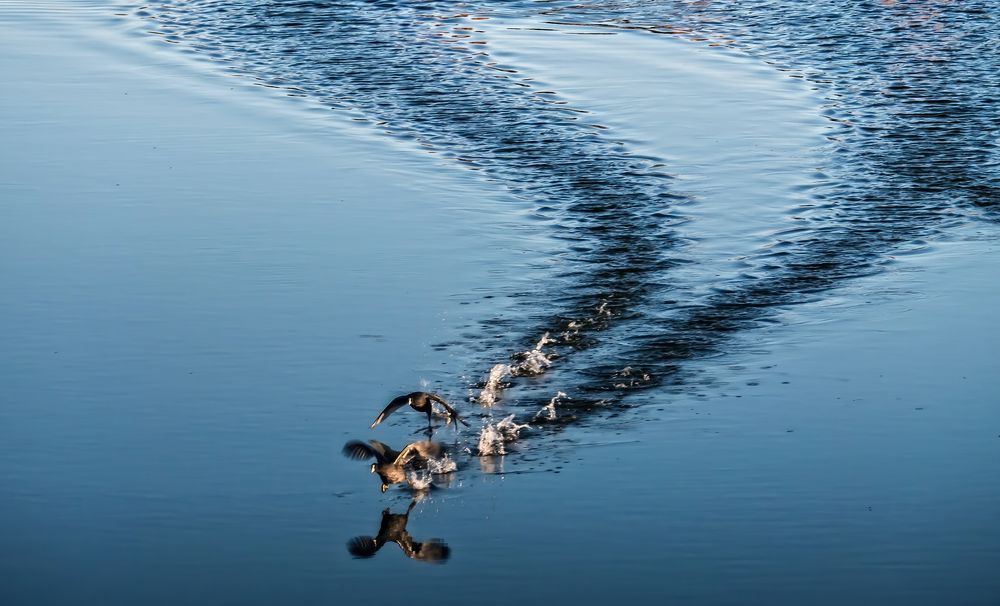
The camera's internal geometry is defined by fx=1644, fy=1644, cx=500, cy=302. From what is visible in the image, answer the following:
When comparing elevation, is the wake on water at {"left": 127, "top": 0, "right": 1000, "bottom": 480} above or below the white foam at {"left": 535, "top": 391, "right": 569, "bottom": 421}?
above

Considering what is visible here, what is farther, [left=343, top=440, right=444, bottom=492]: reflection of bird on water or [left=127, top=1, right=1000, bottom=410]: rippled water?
[left=127, top=1, right=1000, bottom=410]: rippled water

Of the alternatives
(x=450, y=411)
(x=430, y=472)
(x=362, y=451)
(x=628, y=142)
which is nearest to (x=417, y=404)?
(x=450, y=411)

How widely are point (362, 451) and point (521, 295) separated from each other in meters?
3.89

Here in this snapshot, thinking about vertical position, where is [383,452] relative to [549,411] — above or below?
above

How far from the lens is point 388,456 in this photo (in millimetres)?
11500

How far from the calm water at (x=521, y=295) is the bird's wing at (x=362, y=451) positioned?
267mm

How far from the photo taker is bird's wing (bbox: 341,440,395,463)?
37.1 ft

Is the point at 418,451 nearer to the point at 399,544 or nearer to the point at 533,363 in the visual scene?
the point at 399,544

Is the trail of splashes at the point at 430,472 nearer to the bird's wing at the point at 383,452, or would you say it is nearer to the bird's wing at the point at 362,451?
the bird's wing at the point at 383,452

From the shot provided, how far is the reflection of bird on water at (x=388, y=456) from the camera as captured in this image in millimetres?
11344

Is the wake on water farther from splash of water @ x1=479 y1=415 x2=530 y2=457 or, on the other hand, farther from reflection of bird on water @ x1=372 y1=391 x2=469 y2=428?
reflection of bird on water @ x1=372 y1=391 x2=469 y2=428

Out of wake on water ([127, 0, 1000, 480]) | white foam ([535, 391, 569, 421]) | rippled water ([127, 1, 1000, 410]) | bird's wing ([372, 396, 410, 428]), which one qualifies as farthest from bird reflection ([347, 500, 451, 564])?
rippled water ([127, 1, 1000, 410])

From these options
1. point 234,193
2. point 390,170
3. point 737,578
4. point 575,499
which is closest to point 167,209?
point 234,193

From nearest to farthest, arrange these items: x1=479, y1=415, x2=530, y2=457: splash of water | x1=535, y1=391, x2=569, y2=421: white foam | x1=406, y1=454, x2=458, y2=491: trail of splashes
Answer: x1=406, y1=454, x2=458, y2=491: trail of splashes, x1=479, y1=415, x2=530, y2=457: splash of water, x1=535, y1=391, x2=569, y2=421: white foam
